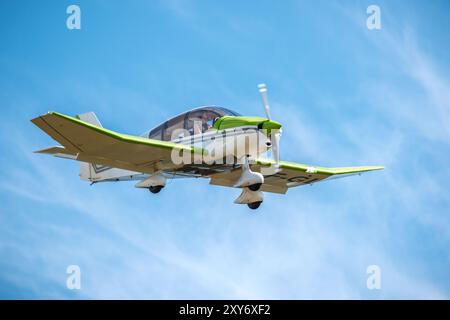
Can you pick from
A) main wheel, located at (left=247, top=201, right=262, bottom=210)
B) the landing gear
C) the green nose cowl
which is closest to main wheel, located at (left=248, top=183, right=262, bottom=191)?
main wheel, located at (left=247, top=201, right=262, bottom=210)

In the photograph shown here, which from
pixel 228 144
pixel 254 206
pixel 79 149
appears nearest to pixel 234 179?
pixel 254 206

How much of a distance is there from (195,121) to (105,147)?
3031 millimetres

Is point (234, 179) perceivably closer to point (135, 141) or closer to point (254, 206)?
point (254, 206)

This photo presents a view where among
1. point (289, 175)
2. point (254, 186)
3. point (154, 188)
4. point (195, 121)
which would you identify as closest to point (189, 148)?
point (195, 121)

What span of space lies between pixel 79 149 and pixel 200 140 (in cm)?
379

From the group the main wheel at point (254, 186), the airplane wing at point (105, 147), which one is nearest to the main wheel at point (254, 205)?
the main wheel at point (254, 186)

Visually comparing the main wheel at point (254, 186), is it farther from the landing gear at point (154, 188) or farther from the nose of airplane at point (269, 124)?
the landing gear at point (154, 188)

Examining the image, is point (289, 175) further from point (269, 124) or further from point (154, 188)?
point (154, 188)

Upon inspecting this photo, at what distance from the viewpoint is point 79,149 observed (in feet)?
95.0

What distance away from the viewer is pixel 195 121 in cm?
2998

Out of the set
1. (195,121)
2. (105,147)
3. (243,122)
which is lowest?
(105,147)

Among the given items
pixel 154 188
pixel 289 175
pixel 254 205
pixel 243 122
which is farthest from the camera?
→ pixel 289 175

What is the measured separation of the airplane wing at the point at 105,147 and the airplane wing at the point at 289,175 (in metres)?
2.82

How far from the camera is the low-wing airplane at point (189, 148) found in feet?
94.4
